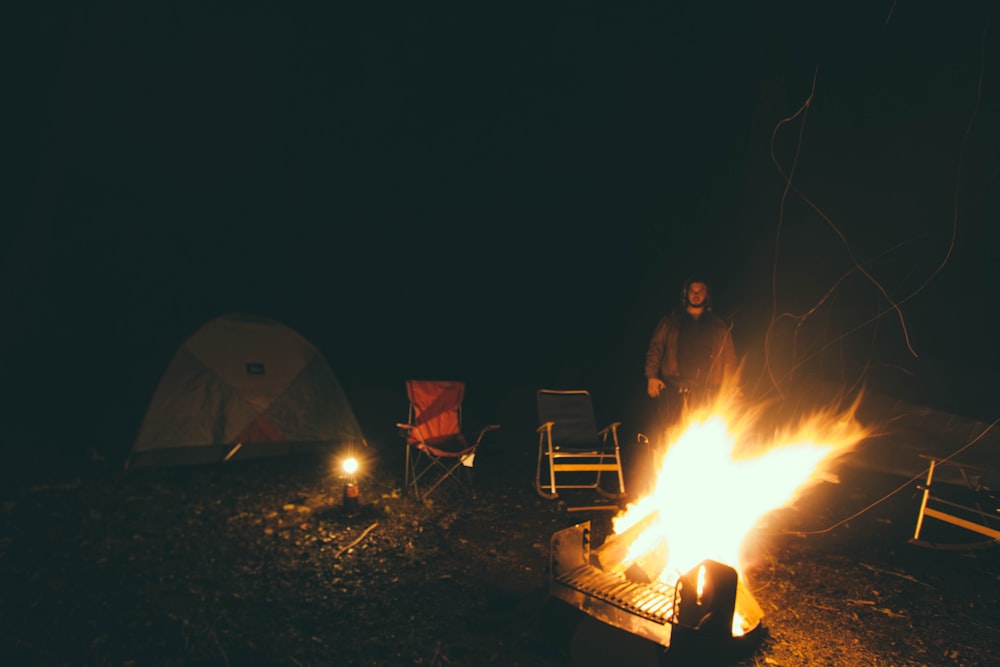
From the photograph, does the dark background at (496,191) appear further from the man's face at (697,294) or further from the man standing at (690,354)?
the man's face at (697,294)

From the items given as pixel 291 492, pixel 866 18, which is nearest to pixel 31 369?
pixel 291 492

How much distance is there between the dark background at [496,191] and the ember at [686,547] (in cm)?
259

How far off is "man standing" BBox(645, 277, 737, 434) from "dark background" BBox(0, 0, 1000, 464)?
2.10 metres

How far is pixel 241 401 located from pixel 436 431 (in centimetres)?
203

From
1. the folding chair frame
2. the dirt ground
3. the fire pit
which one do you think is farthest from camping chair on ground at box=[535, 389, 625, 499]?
the folding chair frame

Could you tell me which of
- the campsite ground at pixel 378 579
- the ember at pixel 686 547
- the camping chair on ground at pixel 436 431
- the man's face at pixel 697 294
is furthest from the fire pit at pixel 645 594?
the man's face at pixel 697 294

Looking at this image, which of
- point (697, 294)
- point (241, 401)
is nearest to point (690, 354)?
point (697, 294)

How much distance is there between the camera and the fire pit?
2670 millimetres

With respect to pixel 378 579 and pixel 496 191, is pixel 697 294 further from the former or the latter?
pixel 496 191

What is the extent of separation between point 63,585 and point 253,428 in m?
2.36

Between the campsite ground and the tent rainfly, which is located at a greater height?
the tent rainfly

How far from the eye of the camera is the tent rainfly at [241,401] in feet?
18.2

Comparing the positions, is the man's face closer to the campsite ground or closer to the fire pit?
the campsite ground

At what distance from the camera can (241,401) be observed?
5.77 m
